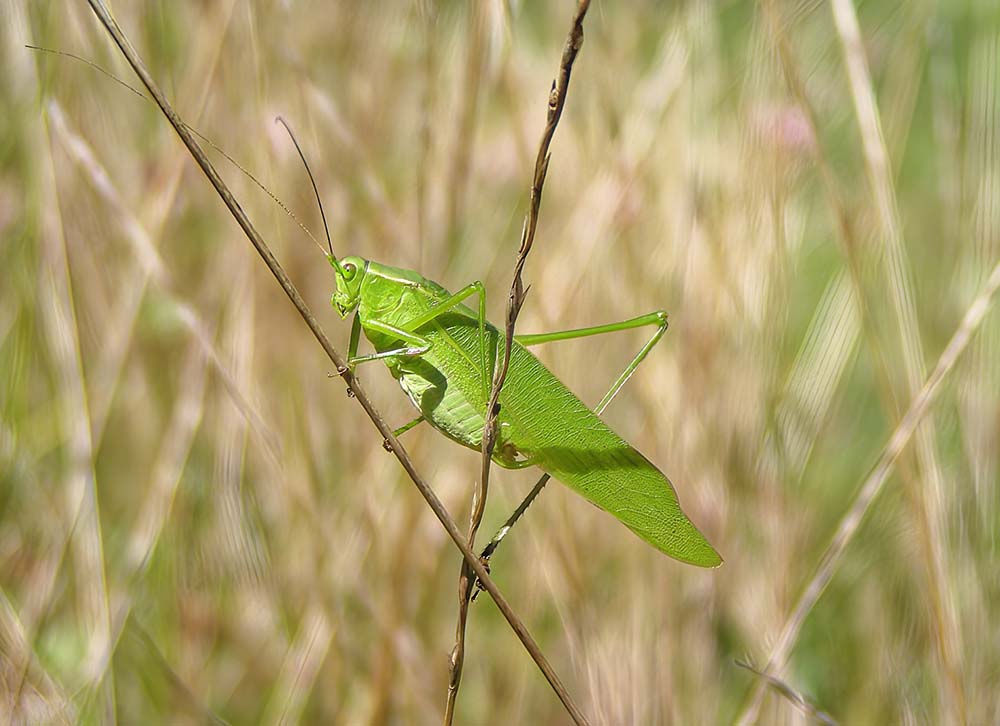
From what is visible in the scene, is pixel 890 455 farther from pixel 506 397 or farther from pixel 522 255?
A: pixel 522 255

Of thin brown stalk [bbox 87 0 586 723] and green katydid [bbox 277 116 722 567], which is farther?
green katydid [bbox 277 116 722 567]

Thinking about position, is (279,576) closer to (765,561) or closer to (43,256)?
(43,256)

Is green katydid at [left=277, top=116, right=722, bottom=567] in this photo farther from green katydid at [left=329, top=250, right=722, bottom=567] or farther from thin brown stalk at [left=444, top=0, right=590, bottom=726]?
thin brown stalk at [left=444, top=0, right=590, bottom=726]

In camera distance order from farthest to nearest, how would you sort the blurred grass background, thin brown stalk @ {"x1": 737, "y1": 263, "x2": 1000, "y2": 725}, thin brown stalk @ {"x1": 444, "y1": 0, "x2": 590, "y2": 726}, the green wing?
the blurred grass background
thin brown stalk @ {"x1": 737, "y1": 263, "x2": 1000, "y2": 725}
the green wing
thin brown stalk @ {"x1": 444, "y1": 0, "x2": 590, "y2": 726}

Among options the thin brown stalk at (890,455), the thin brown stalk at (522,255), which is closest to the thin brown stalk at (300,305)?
the thin brown stalk at (522,255)

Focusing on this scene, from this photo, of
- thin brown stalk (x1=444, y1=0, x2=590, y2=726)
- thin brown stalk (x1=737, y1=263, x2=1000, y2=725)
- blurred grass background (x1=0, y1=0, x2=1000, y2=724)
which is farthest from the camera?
blurred grass background (x1=0, y1=0, x2=1000, y2=724)

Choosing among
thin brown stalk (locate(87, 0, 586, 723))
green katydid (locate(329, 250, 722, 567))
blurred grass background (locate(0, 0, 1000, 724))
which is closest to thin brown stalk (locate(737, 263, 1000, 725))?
blurred grass background (locate(0, 0, 1000, 724))

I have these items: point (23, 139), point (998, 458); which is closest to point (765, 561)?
point (998, 458)

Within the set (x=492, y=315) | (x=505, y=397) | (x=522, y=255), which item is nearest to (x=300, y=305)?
(x=522, y=255)
